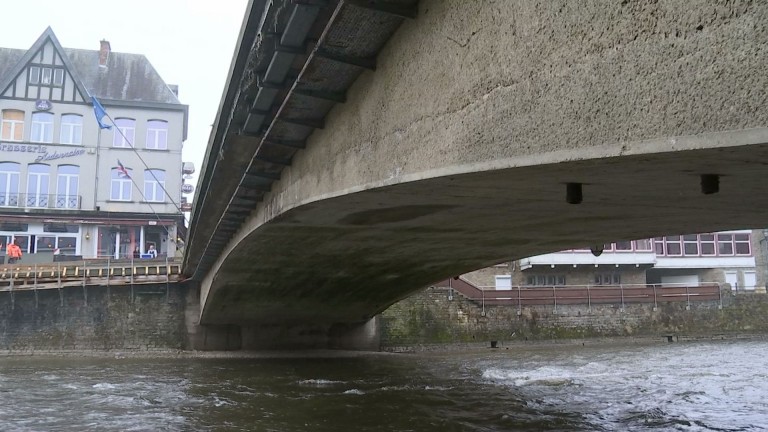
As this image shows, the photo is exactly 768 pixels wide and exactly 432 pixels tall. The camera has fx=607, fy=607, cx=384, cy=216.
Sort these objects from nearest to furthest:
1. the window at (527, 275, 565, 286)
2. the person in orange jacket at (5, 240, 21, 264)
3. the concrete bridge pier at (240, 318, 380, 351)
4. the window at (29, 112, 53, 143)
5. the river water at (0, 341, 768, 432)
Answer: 1. the river water at (0, 341, 768, 432)
2. the concrete bridge pier at (240, 318, 380, 351)
3. the person in orange jacket at (5, 240, 21, 264)
4. the window at (29, 112, 53, 143)
5. the window at (527, 275, 565, 286)

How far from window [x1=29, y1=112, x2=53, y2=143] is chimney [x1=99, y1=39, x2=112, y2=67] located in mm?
5524

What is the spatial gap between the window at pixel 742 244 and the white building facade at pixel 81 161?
37805mm

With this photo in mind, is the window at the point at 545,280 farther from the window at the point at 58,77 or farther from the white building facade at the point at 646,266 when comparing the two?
the window at the point at 58,77

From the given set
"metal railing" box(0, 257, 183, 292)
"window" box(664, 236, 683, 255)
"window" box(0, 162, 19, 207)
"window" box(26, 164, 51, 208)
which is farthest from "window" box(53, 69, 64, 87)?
"window" box(664, 236, 683, 255)

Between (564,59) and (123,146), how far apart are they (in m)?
36.5

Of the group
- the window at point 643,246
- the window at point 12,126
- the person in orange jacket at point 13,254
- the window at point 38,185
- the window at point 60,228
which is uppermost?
the window at point 12,126

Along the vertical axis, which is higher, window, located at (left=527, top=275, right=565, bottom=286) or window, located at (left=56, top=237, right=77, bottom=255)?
window, located at (left=56, top=237, right=77, bottom=255)

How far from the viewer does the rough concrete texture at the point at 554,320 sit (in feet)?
102

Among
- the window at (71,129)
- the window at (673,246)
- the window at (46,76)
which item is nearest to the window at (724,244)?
the window at (673,246)

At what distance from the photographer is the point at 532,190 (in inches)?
258

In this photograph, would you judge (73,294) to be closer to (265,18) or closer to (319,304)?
(319,304)

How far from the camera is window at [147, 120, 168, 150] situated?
119ft

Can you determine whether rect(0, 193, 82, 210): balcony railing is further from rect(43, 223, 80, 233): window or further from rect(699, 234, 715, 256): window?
rect(699, 234, 715, 256): window

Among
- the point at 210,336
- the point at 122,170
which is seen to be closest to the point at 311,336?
the point at 210,336
